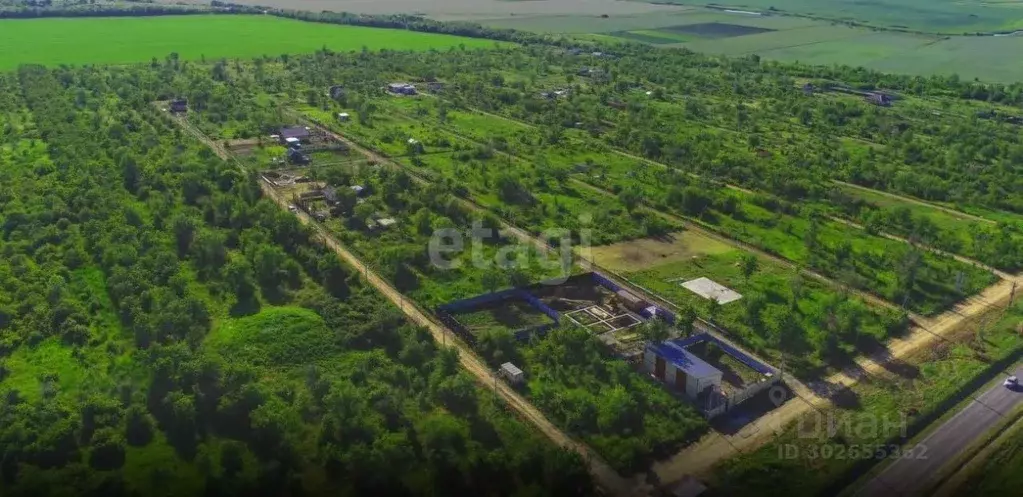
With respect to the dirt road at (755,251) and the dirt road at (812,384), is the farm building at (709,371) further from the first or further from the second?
the dirt road at (755,251)

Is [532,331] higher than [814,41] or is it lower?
lower

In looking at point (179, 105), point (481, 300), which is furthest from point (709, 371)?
point (179, 105)

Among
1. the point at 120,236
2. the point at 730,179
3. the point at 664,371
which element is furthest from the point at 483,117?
the point at 664,371

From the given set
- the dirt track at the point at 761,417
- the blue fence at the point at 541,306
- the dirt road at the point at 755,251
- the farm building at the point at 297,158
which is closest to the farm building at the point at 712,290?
the dirt road at the point at 755,251

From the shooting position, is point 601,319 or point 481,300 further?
point 481,300

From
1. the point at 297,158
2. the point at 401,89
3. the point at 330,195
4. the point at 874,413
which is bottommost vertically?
the point at 874,413

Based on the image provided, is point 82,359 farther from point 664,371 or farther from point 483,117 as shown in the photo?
point 483,117

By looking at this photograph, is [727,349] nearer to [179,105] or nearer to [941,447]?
[941,447]
